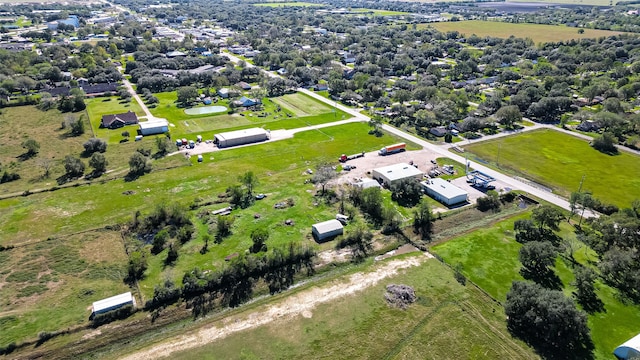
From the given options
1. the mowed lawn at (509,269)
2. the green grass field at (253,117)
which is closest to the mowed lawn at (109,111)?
the green grass field at (253,117)

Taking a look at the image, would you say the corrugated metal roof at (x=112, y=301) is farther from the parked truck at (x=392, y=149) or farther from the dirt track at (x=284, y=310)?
the parked truck at (x=392, y=149)

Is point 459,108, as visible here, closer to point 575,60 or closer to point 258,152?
point 258,152

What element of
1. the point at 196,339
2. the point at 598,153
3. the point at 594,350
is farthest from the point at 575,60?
the point at 196,339

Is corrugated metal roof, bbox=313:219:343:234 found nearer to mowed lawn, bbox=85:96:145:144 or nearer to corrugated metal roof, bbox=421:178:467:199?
corrugated metal roof, bbox=421:178:467:199

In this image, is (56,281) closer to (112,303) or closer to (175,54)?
(112,303)

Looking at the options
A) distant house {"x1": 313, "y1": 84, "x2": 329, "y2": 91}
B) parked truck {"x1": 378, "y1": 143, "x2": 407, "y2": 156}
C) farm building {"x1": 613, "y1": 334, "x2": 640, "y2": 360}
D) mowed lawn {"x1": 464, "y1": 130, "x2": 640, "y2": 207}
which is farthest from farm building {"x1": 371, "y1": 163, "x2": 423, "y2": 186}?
distant house {"x1": 313, "y1": 84, "x2": 329, "y2": 91}

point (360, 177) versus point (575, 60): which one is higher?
point (575, 60)

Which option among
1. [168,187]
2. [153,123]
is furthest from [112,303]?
[153,123]
